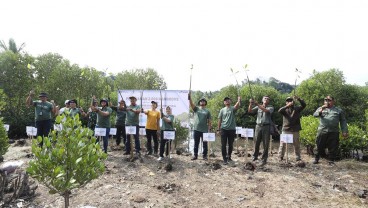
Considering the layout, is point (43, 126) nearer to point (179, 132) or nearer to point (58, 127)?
point (179, 132)

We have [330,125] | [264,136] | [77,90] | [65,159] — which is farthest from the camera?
[77,90]

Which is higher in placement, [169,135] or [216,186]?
[169,135]

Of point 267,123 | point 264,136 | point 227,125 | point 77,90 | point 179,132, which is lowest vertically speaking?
point 179,132

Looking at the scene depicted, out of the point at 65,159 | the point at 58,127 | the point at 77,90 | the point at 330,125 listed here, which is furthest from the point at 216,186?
the point at 77,90

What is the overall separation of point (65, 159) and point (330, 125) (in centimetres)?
752

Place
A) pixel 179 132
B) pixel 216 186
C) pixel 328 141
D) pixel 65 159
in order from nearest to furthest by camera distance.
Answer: pixel 65 159, pixel 216 186, pixel 328 141, pixel 179 132

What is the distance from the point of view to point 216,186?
6.97 meters

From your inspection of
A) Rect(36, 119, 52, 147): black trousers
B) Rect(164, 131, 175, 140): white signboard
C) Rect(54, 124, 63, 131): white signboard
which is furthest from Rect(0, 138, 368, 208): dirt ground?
Rect(36, 119, 52, 147): black trousers

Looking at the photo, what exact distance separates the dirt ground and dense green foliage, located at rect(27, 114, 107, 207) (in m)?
1.82

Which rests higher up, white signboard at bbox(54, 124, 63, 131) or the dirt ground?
white signboard at bbox(54, 124, 63, 131)

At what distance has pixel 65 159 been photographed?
4.32m

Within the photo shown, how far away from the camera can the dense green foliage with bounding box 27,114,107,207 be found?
166 inches

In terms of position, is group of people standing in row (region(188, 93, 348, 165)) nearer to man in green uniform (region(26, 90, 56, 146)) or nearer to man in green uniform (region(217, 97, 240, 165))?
man in green uniform (region(217, 97, 240, 165))

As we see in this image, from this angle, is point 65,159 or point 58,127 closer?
point 65,159
